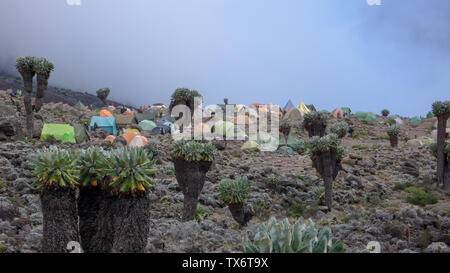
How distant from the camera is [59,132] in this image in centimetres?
2256

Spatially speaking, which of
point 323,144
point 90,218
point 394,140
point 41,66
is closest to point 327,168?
point 323,144

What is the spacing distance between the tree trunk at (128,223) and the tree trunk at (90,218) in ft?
2.31

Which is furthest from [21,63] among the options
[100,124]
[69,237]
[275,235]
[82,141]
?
[275,235]

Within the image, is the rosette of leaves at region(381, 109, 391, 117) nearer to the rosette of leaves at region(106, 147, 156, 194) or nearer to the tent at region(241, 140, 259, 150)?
the tent at region(241, 140, 259, 150)

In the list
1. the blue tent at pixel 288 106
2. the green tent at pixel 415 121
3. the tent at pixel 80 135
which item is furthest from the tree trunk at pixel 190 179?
the green tent at pixel 415 121

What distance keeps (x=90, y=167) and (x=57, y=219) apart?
1279 mm

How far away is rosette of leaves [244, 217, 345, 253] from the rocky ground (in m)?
4.56

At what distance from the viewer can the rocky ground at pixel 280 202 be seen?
33.3 ft

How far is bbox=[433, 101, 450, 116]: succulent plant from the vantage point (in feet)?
63.1

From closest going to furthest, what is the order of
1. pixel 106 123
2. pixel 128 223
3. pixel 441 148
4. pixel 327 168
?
pixel 128 223, pixel 327 168, pixel 441 148, pixel 106 123

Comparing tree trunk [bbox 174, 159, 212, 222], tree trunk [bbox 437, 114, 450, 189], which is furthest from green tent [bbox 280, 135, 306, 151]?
tree trunk [bbox 174, 159, 212, 222]

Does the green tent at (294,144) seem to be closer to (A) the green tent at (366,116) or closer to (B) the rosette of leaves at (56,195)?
(A) the green tent at (366,116)

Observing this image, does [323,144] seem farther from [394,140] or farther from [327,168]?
[394,140]
